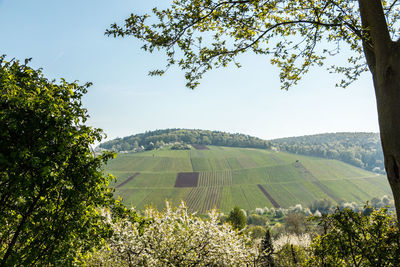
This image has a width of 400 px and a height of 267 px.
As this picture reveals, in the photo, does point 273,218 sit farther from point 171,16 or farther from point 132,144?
point 132,144

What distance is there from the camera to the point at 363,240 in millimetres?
5422

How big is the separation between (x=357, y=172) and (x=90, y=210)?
137955 millimetres

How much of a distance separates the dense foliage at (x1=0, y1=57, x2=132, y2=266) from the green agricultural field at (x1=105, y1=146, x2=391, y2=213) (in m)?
62.7

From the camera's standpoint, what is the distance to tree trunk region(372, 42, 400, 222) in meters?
3.81

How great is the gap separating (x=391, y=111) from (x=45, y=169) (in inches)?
217

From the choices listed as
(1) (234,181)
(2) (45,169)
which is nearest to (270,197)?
(1) (234,181)

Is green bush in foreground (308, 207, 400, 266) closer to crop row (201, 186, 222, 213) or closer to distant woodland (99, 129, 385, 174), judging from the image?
crop row (201, 186, 222, 213)

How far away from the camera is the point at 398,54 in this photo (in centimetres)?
406

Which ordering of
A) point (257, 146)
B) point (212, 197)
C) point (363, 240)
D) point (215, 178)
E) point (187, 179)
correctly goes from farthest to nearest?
1. point (257, 146)
2. point (215, 178)
3. point (187, 179)
4. point (212, 197)
5. point (363, 240)

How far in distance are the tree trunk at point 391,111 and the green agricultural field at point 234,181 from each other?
63.7m

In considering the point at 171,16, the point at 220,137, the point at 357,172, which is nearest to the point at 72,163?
the point at 171,16

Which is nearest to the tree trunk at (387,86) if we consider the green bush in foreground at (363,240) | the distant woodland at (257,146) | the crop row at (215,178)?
the green bush in foreground at (363,240)

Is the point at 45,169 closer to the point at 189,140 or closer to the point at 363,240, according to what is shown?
the point at 363,240

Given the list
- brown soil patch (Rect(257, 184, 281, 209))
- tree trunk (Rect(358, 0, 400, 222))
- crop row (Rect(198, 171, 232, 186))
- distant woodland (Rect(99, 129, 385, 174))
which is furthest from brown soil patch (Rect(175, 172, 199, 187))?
tree trunk (Rect(358, 0, 400, 222))
